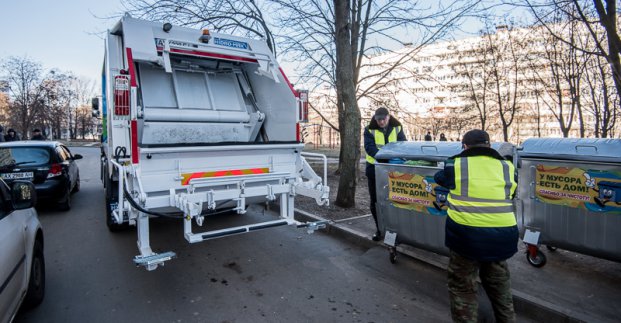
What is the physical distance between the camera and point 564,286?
369 centimetres

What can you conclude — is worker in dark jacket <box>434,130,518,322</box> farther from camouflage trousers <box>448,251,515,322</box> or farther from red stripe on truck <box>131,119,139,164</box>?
red stripe on truck <box>131,119,139,164</box>

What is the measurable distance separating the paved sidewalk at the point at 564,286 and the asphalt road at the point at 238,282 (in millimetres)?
488

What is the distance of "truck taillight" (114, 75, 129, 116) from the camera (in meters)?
3.84

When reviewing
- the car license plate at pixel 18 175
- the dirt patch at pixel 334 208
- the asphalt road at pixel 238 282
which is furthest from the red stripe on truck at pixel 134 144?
the car license plate at pixel 18 175

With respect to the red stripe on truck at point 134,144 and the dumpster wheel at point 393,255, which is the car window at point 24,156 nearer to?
the red stripe on truck at point 134,144

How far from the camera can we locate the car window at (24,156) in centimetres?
683

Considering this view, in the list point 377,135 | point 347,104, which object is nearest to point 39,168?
point 347,104

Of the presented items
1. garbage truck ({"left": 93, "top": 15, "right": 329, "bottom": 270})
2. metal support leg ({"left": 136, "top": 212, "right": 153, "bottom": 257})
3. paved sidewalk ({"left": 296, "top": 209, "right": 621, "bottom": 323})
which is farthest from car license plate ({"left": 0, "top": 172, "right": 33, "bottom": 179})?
paved sidewalk ({"left": 296, "top": 209, "right": 621, "bottom": 323})

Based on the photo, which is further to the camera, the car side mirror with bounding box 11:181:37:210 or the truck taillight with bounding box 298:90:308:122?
the truck taillight with bounding box 298:90:308:122

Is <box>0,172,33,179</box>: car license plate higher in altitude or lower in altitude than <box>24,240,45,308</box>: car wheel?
higher

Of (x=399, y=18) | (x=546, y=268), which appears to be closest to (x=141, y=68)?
(x=546, y=268)

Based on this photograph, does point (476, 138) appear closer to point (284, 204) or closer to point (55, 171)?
point (284, 204)

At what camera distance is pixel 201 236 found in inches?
140

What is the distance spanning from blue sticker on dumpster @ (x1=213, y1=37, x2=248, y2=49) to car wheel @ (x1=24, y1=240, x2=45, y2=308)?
2998 mm
